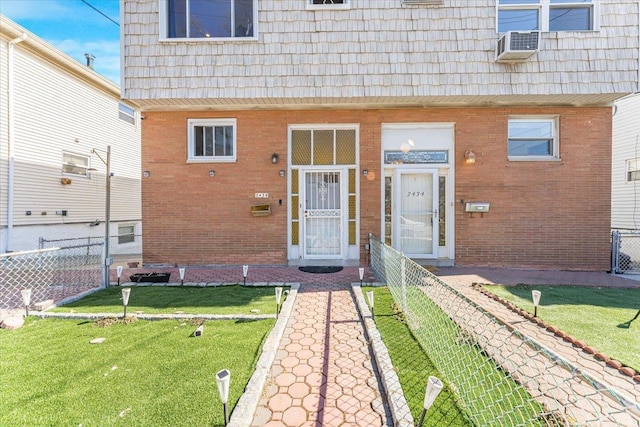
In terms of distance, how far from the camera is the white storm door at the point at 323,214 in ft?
23.4

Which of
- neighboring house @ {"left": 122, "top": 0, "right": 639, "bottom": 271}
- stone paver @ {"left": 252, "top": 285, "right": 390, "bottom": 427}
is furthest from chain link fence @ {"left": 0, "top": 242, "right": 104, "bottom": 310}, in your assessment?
stone paver @ {"left": 252, "top": 285, "right": 390, "bottom": 427}

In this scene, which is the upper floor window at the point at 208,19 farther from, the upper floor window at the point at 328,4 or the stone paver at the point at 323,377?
the stone paver at the point at 323,377

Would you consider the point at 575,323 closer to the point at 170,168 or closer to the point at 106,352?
the point at 106,352

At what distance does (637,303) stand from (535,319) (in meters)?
2.24

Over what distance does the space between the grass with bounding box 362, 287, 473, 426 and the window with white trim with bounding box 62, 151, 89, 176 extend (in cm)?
1091

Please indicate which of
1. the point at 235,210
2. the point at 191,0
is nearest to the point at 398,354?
the point at 235,210

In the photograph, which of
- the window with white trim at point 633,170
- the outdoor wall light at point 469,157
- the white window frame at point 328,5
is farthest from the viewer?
the window with white trim at point 633,170

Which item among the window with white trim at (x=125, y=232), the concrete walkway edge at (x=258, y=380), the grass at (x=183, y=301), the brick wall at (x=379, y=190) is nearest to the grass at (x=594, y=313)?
the brick wall at (x=379, y=190)

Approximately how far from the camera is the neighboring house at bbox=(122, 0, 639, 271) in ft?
20.0

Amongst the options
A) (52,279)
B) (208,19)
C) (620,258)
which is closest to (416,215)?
(620,258)

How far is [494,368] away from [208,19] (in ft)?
25.8

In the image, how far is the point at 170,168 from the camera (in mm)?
7066

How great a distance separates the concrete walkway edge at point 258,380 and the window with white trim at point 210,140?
4.72 m

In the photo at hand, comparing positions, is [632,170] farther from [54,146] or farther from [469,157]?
[54,146]
